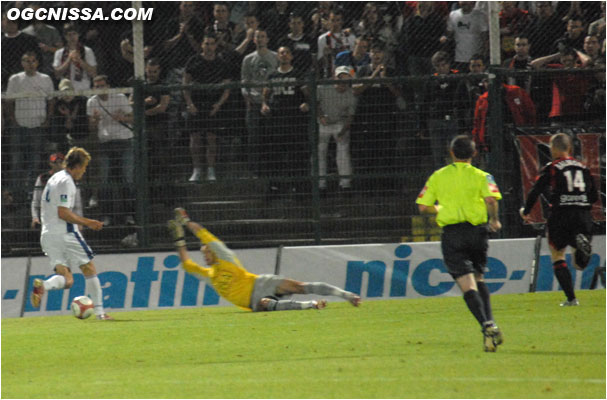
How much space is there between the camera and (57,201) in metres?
12.9

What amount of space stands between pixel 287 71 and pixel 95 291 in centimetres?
521

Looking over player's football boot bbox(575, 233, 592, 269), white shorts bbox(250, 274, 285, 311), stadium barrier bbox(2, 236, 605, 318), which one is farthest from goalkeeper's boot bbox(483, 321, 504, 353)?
stadium barrier bbox(2, 236, 605, 318)

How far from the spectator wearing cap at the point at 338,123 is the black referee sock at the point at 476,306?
7.07 m

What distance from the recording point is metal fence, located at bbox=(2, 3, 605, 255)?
15812mm

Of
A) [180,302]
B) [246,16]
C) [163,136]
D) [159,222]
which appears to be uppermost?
[246,16]

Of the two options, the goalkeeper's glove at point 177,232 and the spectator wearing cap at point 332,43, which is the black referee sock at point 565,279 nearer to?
the goalkeeper's glove at point 177,232

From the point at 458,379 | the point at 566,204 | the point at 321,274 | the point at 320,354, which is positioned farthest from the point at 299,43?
the point at 458,379

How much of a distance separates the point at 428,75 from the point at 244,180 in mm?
3303

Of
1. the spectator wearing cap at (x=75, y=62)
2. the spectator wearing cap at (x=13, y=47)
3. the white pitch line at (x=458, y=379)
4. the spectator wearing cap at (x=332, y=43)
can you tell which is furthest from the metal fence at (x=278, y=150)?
the white pitch line at (x=458, y=379)

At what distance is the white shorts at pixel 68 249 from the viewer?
12992mm

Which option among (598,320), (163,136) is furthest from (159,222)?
(598,320)

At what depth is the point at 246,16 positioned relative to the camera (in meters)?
17.7

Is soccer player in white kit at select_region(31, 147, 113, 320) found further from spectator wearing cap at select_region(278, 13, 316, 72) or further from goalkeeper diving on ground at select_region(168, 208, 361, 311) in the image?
spectator wearing cap at select_region(278, 13, 316, 72)

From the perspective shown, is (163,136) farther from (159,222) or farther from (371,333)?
(371,333)
